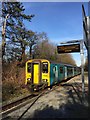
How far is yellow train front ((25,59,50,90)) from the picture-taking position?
815 inches

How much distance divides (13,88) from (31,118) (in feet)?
29.5

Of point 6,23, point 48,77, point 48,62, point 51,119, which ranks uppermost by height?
point 6,23

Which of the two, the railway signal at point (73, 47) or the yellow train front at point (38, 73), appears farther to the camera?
the yellow train front at point (38, 73)

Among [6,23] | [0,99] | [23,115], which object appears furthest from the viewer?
[6,23]

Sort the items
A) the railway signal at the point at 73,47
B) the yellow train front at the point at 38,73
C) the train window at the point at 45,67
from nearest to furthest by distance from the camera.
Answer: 1. the railway signal at the point at 73,47
2. the yellow train front at the point at 38,73
3. the train window at the point at 45,67

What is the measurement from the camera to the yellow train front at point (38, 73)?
20703 millimetres

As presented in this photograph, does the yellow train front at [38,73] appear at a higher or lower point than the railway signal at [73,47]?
lower

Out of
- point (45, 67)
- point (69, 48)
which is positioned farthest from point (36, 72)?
point (69, 48)

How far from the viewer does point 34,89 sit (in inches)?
774

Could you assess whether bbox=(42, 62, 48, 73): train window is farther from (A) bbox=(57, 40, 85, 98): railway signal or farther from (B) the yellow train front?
(A) bbox=(57, 40, 85, 98): railway signal

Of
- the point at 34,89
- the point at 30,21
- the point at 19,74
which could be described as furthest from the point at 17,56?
the point at 34,89

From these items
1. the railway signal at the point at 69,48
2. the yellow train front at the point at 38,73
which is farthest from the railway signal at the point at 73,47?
the yellow train front at the point at 38,73

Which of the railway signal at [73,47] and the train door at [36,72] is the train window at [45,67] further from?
the railway signal at [73,47]

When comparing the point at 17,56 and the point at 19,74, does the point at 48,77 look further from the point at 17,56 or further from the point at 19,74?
the point at 17,56
